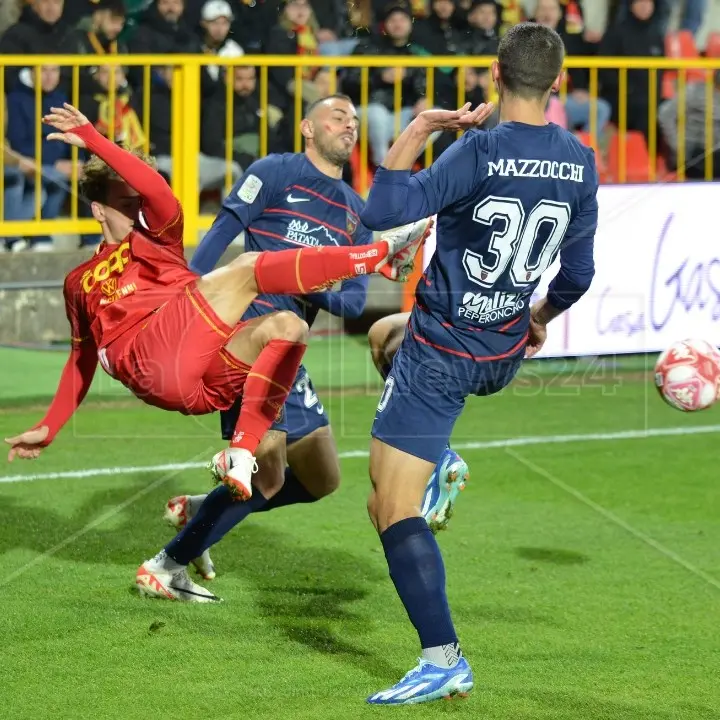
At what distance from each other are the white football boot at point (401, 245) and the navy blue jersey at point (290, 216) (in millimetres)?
1277

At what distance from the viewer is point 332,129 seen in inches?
256

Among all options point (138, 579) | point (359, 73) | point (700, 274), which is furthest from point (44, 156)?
point (138, 579)

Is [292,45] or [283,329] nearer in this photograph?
[283,329]

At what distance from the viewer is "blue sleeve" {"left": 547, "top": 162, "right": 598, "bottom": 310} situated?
4891mm

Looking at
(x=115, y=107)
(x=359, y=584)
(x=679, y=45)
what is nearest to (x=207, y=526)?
(x=359, y=584)

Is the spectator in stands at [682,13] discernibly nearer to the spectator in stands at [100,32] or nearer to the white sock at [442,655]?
the spectator in stands at [100,32]

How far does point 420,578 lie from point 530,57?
1.68 m

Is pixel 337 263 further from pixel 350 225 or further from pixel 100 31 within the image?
pixel 100 31

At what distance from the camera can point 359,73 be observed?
11.5m

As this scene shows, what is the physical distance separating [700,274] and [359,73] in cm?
307

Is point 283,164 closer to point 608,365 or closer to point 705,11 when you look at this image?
point 608,365

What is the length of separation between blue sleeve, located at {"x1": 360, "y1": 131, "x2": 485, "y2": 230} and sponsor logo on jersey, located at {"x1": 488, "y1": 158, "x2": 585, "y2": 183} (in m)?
0.07

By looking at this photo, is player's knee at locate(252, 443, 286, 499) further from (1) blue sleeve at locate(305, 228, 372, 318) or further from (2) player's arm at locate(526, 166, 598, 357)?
(2) player's arm at locate(526, 166, 598, 357)

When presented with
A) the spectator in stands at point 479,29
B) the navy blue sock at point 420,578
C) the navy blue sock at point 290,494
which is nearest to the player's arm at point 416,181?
the navy blue sock at point 420,578
